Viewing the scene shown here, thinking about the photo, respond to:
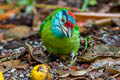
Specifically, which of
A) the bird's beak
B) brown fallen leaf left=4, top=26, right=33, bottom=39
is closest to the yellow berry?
the bird's beak

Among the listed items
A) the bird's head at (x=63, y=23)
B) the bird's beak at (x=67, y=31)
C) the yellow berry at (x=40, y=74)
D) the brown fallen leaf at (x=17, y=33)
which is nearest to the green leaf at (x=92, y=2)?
the brown fallen leaf at (x=17, y=33)

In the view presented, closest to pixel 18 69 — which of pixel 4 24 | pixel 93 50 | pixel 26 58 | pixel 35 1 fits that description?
pixel 26 58

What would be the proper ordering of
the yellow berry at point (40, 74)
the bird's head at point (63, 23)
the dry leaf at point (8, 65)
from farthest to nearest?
the dry leaf at point (8, 65), the bird's head at point (63, 23), the yellow berry at point (40, 74)

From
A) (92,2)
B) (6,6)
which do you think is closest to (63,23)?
(92,2)

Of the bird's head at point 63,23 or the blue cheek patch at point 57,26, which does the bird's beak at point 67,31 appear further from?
the blue cheek patch at point 57,26

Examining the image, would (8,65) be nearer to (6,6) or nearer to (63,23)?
(63,23)

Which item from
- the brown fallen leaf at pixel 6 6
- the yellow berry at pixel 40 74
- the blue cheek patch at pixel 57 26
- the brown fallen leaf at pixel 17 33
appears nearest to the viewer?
the yellow berry at pixel 40 74

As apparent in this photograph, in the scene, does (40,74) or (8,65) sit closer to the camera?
(40,74)

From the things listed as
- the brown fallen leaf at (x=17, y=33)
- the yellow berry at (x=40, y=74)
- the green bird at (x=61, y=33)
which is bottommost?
the yellow berry at (x=40, y=74)

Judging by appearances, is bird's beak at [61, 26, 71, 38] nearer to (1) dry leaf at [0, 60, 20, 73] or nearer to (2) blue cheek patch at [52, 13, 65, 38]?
(2) blue cheek patch at [52, 13, 65, 38]
